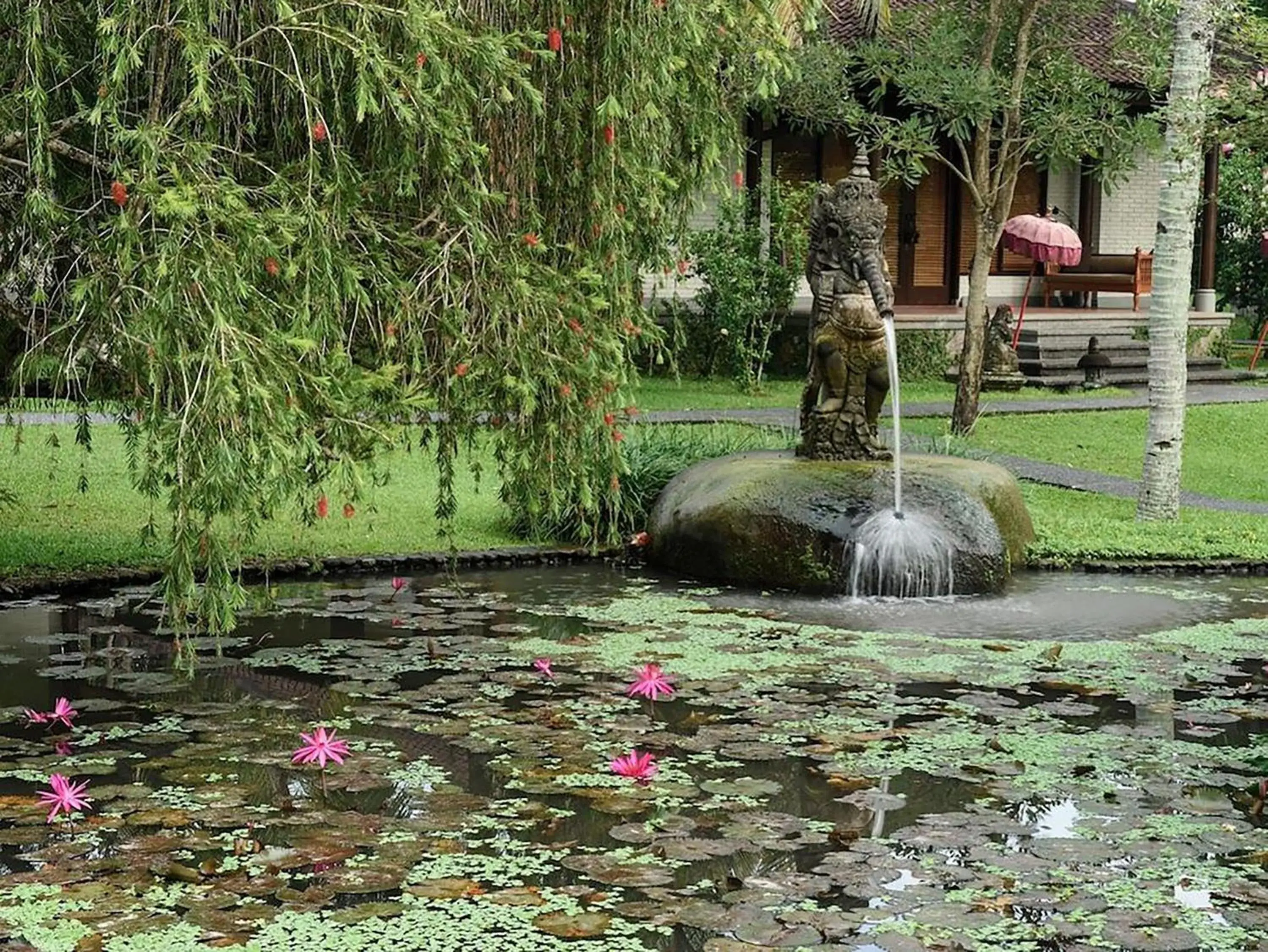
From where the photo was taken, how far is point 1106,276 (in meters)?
25.5

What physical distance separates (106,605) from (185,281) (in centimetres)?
379

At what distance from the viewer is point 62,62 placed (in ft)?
23.9

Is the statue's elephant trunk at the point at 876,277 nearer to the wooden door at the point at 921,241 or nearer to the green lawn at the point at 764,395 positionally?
the green lawn at the point at 764,395

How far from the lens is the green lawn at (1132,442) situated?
16172 mm

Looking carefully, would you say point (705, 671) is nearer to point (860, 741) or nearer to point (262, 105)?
point (860, 741)

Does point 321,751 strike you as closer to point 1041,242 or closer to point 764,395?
point 764,395

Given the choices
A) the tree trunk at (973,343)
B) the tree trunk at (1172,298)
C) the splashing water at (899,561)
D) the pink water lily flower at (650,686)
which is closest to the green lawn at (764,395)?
the tree trunk at (973,343)

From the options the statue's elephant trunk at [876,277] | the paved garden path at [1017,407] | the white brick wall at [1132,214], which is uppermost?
the white brick wall at [1132,214]

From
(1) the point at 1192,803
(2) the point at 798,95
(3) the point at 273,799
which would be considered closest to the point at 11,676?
(3) the point at 273,799

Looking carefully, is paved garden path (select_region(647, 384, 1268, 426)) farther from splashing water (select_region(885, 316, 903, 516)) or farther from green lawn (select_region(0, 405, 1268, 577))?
splashing water (select_region(885, 316, 903, 516))

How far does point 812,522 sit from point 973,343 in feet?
22.9

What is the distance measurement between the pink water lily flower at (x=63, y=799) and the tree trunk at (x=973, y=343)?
12.1 meters

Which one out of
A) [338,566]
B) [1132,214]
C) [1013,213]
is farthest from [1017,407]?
[338,566]

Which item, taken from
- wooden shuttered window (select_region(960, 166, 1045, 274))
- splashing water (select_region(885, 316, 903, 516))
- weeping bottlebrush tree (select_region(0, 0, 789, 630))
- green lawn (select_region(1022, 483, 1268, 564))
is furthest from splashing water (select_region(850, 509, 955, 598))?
wooden shuttered window (select_region(960, 166, 1045, 274))
